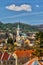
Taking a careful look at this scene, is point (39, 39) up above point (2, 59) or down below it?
above

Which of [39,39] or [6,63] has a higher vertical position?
[39,39]

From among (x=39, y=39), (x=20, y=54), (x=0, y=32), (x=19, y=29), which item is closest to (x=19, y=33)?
(x=19, y=29)

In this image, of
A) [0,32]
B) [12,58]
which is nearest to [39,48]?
[12,58]

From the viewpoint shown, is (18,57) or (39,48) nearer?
(39,48)

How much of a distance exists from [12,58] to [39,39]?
1.38 metres

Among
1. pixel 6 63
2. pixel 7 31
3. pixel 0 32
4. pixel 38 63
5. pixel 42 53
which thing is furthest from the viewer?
pixel 7 31

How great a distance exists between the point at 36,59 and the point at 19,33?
16.2 metres

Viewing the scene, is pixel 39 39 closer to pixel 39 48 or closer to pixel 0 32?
pixel 39 48

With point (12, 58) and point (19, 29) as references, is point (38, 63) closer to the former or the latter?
point (12, 58)

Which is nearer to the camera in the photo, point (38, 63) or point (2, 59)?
point (38, 63)

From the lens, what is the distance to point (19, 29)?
22094 mm

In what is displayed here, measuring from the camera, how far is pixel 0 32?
1980 centimetres

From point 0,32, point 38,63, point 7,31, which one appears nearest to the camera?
point 38,63

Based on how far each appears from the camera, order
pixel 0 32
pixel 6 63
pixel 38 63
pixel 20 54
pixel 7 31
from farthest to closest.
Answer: pixel 7 31 → pixel 0 32 → pixel 20 54 → pixel 6 63 → pixel 38 63
